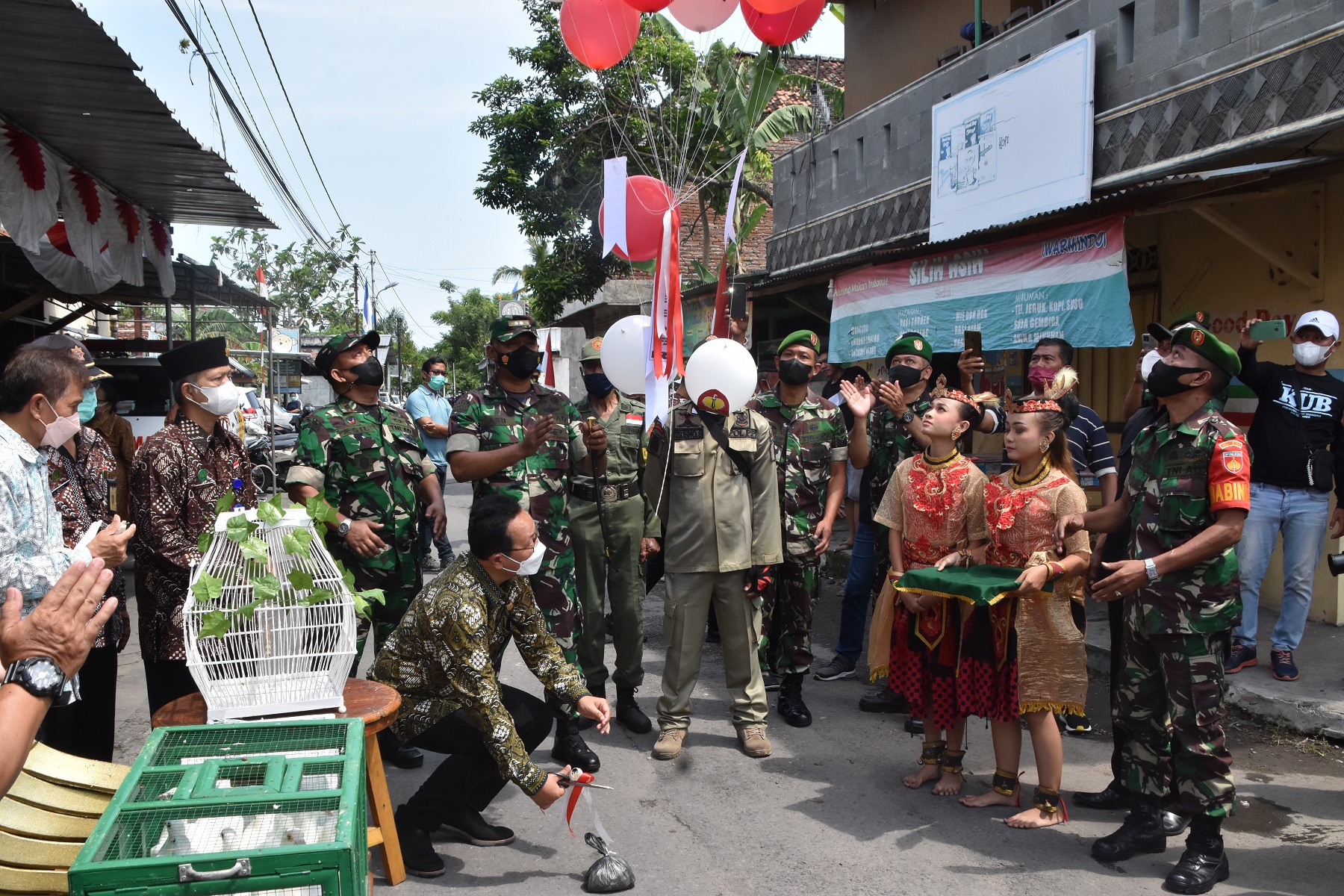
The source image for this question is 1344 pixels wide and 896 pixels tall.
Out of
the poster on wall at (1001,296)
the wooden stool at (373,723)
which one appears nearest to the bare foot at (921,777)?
the wooden stool at (373,723)

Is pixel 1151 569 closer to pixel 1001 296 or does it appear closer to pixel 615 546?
pixel 615 546

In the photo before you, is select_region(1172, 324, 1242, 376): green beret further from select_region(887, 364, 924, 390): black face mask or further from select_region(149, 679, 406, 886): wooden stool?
select_region(149, 679, 406, 886): wooden stool

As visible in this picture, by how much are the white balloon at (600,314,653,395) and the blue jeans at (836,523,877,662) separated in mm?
1841

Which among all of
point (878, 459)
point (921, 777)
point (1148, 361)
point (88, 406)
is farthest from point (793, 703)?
point (88, 406)

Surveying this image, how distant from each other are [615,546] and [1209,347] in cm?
293

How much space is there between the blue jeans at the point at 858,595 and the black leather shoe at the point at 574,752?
2050 mm

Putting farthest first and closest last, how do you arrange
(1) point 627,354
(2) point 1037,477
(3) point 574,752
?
(1) point 627,354
(3) point 574,752
(2) point 1037,477

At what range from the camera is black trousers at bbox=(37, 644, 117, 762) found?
369 centimetres

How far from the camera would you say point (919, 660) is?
13.8 ft

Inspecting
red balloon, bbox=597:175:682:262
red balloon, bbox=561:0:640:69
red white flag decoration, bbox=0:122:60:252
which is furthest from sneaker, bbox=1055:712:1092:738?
red white flag decoration, bbox=0:122:60:252

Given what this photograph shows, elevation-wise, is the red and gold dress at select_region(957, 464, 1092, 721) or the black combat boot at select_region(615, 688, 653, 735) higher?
the red and gold dress at select_region(957, 464, 1092, 721)

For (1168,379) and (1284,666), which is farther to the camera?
(1284,666)

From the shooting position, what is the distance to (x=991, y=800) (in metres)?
4.00

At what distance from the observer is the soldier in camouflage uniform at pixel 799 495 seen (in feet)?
16.9
